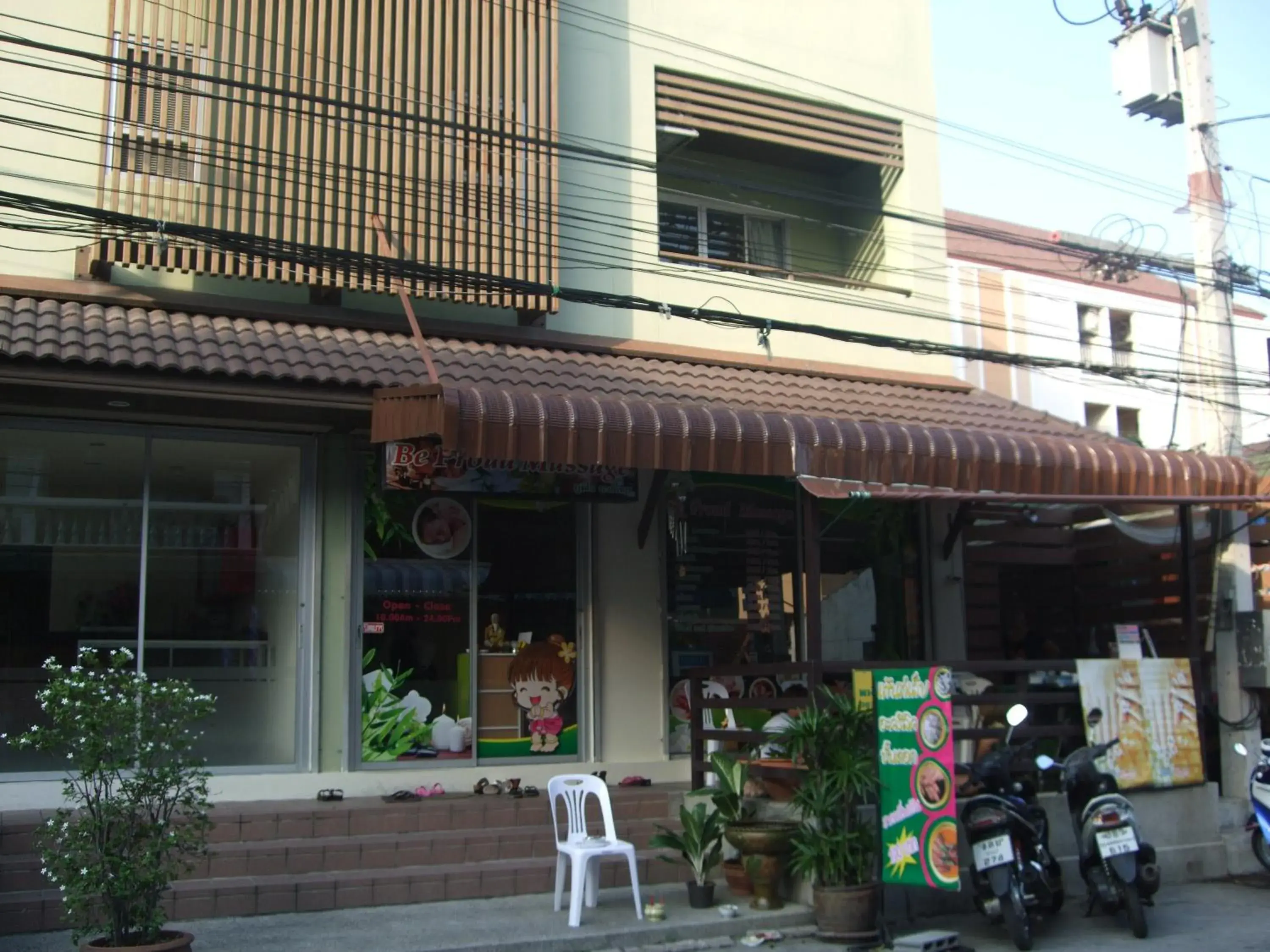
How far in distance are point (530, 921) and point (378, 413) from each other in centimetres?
358

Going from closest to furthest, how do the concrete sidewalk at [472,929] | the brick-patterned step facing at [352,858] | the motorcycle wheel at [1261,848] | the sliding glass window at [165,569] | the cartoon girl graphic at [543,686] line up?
1. the concrete sidewalk at [472,929]
2. the brick-patterned step facing at [352,858]
3. the sliding glass window at [165,569]
4. the motorcycle wheel at [1261,848]
5. the cartoon girl graphic at [543,686]

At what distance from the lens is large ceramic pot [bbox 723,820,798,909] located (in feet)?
28.2

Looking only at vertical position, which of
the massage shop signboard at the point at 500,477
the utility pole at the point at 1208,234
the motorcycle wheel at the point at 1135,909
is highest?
the utility pole at the point at 1208,234

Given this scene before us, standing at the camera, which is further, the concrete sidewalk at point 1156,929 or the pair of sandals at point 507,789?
the pair of sandals at point 507,789

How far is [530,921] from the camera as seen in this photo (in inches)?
318

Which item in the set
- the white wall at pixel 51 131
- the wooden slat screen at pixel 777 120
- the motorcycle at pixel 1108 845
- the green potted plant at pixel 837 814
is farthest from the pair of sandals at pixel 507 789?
the wooden slat screen at pixel 777 120

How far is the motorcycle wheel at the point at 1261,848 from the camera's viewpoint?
9.81 meters

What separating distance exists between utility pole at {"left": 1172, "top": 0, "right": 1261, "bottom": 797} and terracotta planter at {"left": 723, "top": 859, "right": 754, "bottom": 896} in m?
5.08

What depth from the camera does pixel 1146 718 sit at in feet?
33.7

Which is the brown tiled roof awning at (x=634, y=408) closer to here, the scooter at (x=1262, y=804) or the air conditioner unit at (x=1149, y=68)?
the scooter at (x=1262, y=804)

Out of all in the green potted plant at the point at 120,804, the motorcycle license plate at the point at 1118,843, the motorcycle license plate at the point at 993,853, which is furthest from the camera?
the motorcycle license plate at the point at 1118,843

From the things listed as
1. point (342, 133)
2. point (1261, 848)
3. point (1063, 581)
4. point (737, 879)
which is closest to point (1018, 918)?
point (737, 879)

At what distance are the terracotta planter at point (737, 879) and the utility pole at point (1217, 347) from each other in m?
5.08

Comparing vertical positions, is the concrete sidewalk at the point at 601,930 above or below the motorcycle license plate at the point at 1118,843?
below
